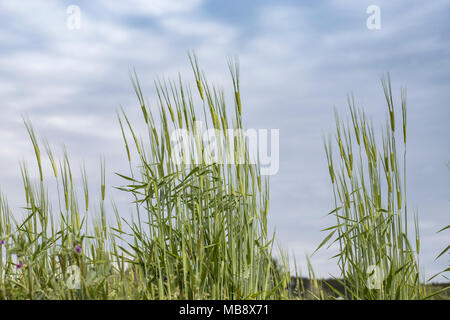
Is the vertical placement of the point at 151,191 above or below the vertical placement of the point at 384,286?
above

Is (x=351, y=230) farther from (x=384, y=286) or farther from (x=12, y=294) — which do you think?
(x=12, y=294)

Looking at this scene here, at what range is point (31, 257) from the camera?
2.05m

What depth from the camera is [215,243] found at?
74.6 inches

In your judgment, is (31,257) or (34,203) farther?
(34,203)

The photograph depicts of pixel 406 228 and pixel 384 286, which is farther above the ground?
pixel 406 228
